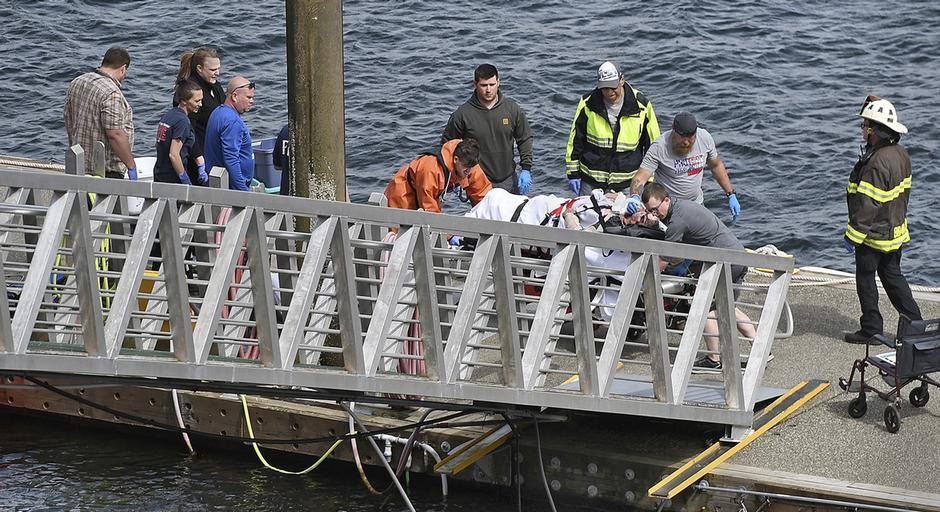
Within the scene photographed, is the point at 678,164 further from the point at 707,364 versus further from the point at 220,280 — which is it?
the point at 220,280

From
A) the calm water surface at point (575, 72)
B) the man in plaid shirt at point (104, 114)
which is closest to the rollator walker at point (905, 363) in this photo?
the man in plaid shirt at point (104, 114)

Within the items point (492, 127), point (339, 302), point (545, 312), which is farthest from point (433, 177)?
point (339, 302)

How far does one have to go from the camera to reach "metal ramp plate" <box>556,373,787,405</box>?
882 centimetres

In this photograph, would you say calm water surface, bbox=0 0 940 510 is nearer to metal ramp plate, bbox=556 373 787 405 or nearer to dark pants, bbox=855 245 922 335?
dark pants, bbox=855 245 922 335

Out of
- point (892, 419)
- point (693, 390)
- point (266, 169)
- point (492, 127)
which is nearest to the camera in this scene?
point (892, 419)

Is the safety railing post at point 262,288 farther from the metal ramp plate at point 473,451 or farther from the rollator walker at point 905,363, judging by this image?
the rollator walker at point 905,363

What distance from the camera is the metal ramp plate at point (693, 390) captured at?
882 centimetres

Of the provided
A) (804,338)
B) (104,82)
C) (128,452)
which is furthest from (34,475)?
(804,338)

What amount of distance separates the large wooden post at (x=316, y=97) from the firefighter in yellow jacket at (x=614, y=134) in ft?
9.23

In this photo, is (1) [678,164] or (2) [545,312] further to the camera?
(1) [678,164]

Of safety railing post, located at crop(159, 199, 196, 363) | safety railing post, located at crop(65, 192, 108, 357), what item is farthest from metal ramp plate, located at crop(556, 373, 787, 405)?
safety railing post, located at crop(65, 192, 108, 357)

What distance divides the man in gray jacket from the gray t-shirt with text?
1379mm

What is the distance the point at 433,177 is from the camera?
1046 cm

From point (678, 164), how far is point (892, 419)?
275 centimetres
